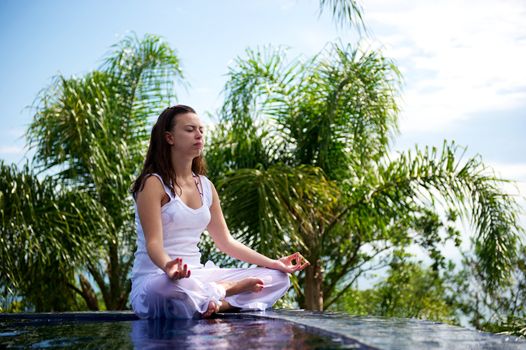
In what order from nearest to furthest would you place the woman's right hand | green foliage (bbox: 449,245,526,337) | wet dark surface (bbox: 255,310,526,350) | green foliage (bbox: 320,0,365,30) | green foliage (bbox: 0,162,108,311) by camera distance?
1. wet dark surface (bbox: 255,310,526,350)
2. the woman's right hand
3. green foliage (bbox: 320,0,365,30)
4. green foliage (bbox: 0,162,108,311)
5. green foliage (bbox: 449,245,526,337)

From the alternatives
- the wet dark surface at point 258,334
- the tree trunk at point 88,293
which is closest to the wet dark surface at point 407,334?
the wet dark surface at point 258,334

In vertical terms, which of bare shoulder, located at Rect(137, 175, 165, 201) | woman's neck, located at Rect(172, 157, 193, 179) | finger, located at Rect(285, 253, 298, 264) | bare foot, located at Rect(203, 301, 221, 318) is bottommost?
bare foot, located at Rect(203, 301, 221, 318)

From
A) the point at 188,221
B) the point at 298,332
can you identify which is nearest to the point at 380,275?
the point at 188,221

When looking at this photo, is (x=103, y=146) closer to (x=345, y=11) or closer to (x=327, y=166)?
(x=327, y=166)

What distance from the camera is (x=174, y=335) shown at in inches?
103

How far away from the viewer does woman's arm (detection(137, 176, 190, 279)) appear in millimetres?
3061

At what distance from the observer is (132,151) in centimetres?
815

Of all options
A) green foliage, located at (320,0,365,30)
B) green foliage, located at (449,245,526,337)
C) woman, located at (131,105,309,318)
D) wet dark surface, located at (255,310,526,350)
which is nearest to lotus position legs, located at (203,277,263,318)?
woman, located at (131,105,309,318)

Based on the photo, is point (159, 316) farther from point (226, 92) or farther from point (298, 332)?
point (226, 92)

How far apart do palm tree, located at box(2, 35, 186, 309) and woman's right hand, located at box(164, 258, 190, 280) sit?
11.5 ft

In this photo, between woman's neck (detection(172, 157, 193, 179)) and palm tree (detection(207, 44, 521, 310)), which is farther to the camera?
palm tree (detection(207, 44, 521, 310))

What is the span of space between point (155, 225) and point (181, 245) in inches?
10.0

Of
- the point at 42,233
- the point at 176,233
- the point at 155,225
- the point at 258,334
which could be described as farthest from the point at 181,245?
the point at 42,233

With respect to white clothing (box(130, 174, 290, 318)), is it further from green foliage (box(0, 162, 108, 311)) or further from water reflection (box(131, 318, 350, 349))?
green foliage (box(0, 162, 108, 311))
